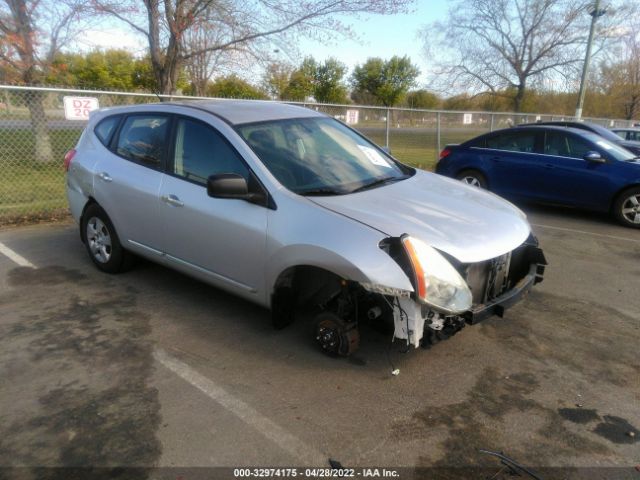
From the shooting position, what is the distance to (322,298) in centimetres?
347

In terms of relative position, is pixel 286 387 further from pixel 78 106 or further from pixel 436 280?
pixel 78 106

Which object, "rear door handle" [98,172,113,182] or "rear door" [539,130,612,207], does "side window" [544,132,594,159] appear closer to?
"rear door" [539,130,612,207]

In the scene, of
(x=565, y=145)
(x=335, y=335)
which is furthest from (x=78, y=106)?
(x=565, y=145)

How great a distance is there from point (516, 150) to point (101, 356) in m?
7.77

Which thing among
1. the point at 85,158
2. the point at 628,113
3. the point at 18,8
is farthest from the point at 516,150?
the point at 628,113

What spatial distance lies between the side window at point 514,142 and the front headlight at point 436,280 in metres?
6.55

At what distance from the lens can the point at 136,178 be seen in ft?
14.4

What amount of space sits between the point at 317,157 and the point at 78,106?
5911 mm

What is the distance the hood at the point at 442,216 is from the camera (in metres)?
3.08

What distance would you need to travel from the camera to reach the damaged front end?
2895mm

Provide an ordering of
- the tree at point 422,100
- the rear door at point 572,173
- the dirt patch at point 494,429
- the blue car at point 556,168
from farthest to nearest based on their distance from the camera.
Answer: the tree at point 422,100 → the rear door at point 572,173 → the blue car at point 556,168 → the dirt patch at point 494,429

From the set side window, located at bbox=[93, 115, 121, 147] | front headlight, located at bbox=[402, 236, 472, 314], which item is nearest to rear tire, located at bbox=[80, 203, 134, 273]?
side window, located at bbox=[93, 115, 121, 147]

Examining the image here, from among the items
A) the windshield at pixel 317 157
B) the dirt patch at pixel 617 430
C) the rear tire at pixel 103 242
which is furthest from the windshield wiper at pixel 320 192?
the rear tire at pixel 103 242

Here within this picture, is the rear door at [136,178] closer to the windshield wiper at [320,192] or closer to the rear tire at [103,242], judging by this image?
the rear tire at [103,242]
